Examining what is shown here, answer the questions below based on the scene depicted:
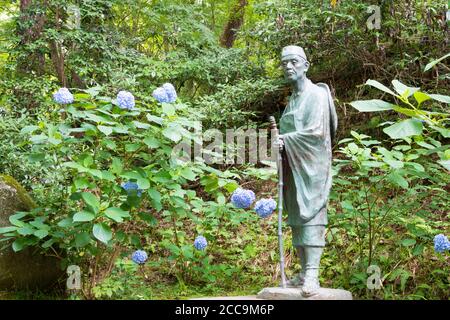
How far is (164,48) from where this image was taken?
29.7 feet

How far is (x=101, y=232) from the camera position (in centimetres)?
341

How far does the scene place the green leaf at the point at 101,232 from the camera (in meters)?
3.36

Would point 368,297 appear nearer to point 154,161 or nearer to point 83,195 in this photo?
point 154,161

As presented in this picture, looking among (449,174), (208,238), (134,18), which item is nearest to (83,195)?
(208,238)

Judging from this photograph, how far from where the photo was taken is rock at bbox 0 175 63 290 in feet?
13.3

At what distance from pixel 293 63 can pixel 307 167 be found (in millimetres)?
721

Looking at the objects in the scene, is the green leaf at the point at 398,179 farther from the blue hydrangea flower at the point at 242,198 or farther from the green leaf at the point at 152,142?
the green leaf at the point at 152,142

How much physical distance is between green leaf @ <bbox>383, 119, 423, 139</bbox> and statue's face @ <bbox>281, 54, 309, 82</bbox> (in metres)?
2.03

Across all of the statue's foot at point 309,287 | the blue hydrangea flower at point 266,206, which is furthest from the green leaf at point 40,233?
the statue's foot at point 309,287

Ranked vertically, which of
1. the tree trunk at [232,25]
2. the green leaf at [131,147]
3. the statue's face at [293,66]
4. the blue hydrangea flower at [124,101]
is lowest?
the green leaf at [131,147]

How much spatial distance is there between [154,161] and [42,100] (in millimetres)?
3141

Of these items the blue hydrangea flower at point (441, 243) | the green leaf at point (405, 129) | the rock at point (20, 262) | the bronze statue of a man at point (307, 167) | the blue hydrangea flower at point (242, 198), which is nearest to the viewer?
the green leaf at point (405, 129)

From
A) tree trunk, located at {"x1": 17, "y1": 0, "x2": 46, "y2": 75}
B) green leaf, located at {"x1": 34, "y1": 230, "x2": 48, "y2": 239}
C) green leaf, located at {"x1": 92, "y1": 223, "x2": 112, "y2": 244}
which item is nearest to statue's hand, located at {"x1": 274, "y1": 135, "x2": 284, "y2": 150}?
green leaf, located at {"x1": 92, "y1": 223, "x2": 112, "y2": 244}

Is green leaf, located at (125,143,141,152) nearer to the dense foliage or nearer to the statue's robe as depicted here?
the dense foliage
